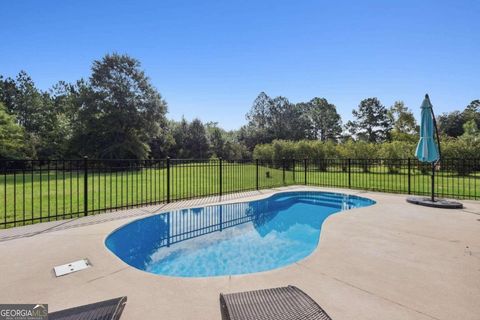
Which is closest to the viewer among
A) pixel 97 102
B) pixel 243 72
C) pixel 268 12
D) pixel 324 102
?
pixel 268 12

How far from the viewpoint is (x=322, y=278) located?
2.64 metres

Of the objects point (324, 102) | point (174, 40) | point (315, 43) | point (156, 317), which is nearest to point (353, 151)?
point (315, 43)

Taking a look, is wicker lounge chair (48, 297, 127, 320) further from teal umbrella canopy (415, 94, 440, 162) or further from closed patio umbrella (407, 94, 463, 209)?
teal umbrella canopy (415, 94, 440, 162)

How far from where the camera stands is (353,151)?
19.2 m

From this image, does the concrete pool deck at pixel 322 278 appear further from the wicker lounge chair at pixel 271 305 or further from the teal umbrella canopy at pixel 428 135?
the teal umbrella canopy at pixel 428 135

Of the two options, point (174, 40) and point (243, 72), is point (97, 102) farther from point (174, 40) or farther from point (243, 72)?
point (174, 40)

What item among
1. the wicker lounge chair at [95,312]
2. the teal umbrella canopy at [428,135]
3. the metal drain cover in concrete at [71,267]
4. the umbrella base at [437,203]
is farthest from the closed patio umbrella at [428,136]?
the metal drain cover in concrete at [71,267]

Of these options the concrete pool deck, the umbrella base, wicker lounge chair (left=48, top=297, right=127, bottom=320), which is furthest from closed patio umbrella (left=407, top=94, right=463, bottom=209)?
wicker lounge chair (left=48, top=297, right=127, bottom=320)

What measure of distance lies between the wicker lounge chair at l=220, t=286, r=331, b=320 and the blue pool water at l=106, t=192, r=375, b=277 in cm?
109

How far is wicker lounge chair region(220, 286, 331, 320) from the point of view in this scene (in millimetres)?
1855

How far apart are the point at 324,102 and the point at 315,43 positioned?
127 ft

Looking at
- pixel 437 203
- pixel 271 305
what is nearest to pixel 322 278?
pixel 271 305

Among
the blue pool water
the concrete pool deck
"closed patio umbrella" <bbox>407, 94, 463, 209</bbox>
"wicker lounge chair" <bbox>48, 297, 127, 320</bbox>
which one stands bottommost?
the blue pool water

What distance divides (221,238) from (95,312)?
292 centimetres
